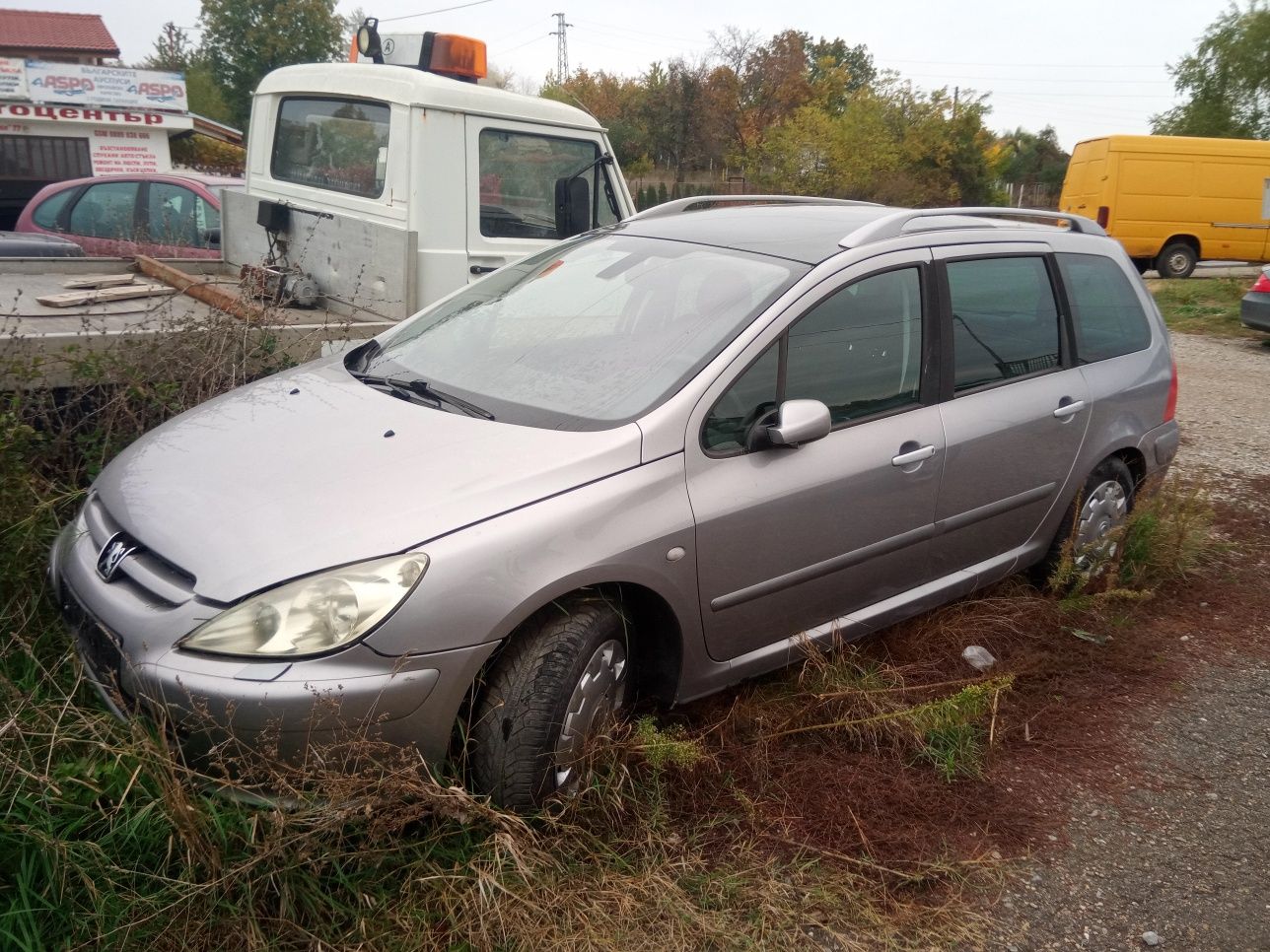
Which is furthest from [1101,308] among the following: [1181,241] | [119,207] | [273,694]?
[1181,241]

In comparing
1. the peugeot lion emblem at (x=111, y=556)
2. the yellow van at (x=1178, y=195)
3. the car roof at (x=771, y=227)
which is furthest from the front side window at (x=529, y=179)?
the yellow van at (x=1178, y=195)

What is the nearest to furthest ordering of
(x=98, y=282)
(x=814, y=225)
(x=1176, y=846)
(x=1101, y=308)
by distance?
(x=1176, y=846), (x=814, y=225), (x=1101, y=308), (x=98, y=282)

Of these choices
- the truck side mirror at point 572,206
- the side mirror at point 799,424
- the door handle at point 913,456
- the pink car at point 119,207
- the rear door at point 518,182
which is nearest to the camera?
the side mirror at point 799,424

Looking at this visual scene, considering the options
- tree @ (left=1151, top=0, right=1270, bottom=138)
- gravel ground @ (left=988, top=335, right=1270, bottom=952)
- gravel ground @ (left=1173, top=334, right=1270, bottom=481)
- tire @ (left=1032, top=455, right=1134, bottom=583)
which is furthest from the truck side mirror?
tree @ (left=1151, top=0, right=1270, bottom=138)

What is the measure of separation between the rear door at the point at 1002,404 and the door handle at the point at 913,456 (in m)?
0.12

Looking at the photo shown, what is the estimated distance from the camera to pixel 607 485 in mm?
2830

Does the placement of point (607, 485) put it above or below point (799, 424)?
below

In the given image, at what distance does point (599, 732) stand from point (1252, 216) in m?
20.8

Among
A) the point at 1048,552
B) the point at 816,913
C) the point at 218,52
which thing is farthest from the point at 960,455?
the point at 218,52

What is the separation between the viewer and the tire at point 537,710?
265cm

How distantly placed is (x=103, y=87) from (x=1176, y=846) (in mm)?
23209

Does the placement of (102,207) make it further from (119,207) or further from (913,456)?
(913,456)

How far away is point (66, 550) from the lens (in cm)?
299

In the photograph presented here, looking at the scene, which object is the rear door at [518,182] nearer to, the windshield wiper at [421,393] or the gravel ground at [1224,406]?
the windshield wiper at [421,393]
